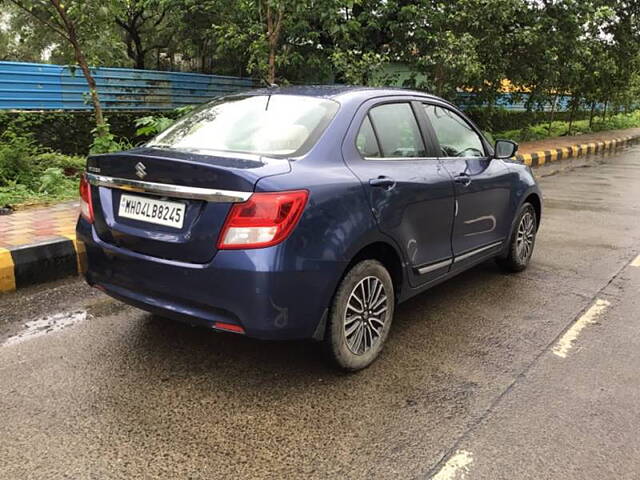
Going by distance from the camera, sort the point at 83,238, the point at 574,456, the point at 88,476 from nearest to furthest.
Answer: the point at 88,476
the point at 574,456
the point at 83,238

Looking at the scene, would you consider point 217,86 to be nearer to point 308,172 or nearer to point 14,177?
point 14,177

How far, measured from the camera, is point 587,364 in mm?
3236

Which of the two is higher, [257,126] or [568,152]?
[257,126]

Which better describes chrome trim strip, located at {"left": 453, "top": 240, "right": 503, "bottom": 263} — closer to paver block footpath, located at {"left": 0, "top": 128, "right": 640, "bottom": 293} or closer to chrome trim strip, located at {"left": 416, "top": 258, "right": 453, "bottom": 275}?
chrome trim strip, located at {"left": 416, "top": 258, "right": 453, "bottom": 275}

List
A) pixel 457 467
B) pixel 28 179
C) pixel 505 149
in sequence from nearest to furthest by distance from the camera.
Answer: pixel 457 467 < pixel 505 149 < pixel 28 179

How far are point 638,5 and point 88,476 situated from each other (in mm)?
21369

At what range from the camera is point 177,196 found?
2688 mm

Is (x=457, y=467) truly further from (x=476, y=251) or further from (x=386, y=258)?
(x=476, y=251)

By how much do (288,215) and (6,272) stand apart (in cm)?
269

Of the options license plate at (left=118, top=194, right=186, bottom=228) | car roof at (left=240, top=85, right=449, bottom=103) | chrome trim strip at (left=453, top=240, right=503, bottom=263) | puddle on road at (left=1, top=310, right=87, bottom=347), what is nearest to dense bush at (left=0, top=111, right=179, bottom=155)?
puddle on road at (left=1, top=310, right=87, bottom=347)

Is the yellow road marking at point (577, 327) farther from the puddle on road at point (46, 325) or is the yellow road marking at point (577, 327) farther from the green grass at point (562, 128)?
the green grass at point (562, 128)

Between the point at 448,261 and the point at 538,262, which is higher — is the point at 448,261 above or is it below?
above

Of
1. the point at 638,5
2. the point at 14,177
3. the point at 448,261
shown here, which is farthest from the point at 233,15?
the point at 638,5

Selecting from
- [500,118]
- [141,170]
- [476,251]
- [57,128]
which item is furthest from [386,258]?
[500,118]
